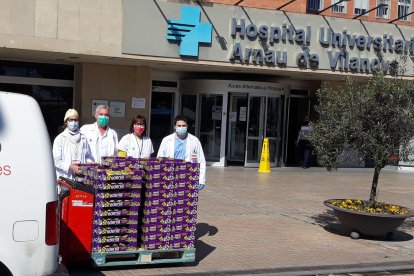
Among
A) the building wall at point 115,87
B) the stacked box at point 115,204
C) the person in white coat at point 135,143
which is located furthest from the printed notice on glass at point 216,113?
the stacked box at point 115,204

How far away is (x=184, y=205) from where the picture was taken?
6.62m

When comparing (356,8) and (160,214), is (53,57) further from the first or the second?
(356,8)

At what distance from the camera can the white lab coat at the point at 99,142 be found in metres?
7.36

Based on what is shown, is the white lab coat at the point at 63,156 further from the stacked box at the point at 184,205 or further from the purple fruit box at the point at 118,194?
the stacked box at the point at 184,205

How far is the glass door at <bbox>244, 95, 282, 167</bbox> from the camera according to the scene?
61.9 ft

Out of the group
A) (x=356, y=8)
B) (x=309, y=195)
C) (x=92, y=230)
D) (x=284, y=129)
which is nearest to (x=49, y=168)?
(x=92, y=230)

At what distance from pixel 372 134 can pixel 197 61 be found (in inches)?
327

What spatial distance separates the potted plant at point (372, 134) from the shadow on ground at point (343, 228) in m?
0.33

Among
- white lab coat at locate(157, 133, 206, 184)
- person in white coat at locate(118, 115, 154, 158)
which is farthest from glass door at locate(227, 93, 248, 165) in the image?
person in white coat at locate(118, 115, 154, 158)

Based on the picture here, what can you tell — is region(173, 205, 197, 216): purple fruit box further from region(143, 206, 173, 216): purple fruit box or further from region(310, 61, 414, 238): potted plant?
region(310, 61, 414, 238): potted plant

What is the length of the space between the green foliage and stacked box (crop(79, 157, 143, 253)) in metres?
3.81

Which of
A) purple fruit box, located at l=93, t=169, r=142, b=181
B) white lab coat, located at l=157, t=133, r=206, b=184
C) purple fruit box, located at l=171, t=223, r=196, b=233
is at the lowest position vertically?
purple fruit box, located at l=171, t=223, r=196, b=233

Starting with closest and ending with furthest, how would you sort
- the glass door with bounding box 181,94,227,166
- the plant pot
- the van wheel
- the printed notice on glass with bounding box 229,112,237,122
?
the van wheel → the plant pot → the glass door with bounding box 181,94,227,166 → the printed notice on glass with bounding box 229,112,237,122

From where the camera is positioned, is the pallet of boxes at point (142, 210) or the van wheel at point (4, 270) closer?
the van wheel at point (4, 270)
